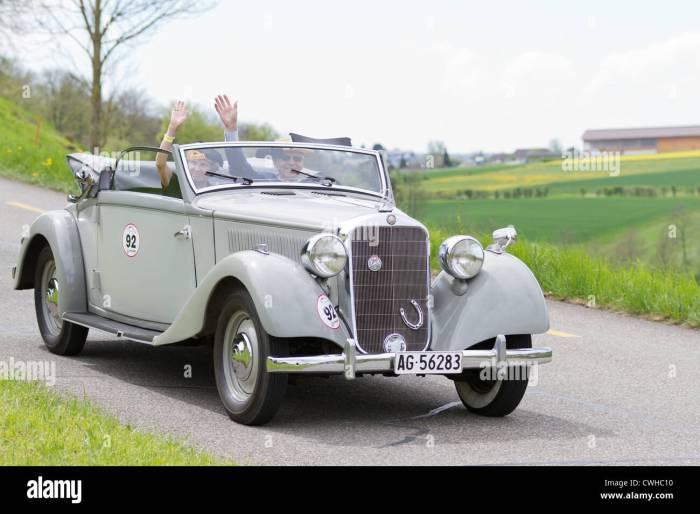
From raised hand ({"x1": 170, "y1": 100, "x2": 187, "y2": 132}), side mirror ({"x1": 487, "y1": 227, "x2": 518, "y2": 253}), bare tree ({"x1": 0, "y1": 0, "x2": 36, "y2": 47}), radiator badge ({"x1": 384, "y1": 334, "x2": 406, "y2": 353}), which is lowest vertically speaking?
radiator badge ({"x1": 384, "y1": 334, "x2": 406, "y2": 353})

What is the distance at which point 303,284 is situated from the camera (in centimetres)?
660

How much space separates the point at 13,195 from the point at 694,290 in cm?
1371

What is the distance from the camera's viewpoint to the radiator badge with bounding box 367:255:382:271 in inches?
266

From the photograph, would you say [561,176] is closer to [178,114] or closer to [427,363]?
[178,114]

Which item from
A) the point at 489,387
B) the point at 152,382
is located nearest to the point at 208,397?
the point at 152,382

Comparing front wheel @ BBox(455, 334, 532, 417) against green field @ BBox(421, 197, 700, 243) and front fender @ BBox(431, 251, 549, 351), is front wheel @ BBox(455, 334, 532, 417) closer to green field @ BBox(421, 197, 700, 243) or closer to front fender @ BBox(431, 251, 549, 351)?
front fender @ BBox(431, 251, 549, 351)

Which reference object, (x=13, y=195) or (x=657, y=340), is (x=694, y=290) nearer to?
(x=657, y=340)

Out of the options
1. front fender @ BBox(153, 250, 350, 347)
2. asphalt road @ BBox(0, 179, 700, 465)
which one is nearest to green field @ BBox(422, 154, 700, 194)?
asphalt road @ BBox(0, 179, 700, 465)

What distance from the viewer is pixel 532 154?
2621 inches

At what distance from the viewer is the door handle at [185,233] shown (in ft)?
25.3

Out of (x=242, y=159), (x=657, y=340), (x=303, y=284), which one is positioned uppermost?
(x=242, y=159)

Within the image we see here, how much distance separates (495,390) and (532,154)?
6053 centimetres

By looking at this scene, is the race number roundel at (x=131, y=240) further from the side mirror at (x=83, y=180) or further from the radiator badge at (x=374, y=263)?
the radiator badge at (x=374, y=263)

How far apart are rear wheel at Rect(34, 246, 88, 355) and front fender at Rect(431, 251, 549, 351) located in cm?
325
